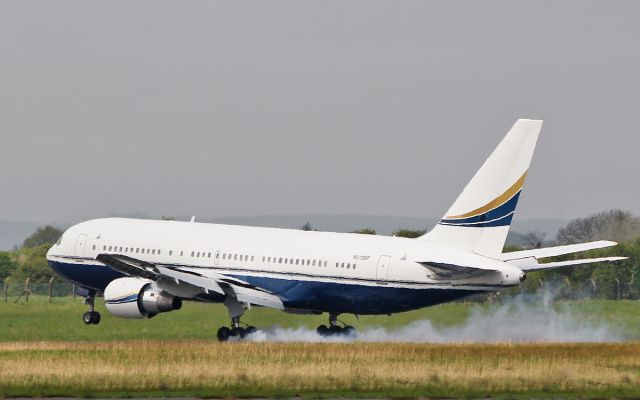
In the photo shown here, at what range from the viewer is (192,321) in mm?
67062

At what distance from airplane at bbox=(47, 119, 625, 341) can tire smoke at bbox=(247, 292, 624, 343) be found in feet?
3.87

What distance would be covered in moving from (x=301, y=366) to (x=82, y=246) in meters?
23.0

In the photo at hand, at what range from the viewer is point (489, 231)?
55.7 meters

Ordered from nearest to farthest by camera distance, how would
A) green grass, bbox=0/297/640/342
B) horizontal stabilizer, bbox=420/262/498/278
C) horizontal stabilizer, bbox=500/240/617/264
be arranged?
1. horizontal stabilizer, bbox=420/262/498/278
2. horizontal stabilizer, bbox=500/240/617/264
3. green grass, bbox=0/297/640/342

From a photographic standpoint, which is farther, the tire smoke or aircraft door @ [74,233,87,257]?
aircraft door @ [74,233,87,257]

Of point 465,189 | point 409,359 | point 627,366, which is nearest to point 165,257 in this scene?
point 465,189

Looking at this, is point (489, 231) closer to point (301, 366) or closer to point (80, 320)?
point (301, 366)

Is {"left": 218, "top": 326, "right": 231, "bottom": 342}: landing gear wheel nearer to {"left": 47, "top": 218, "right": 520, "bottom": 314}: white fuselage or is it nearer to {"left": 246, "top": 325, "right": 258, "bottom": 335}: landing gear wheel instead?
{"left": 246, "top": 325, "right": 258, "bottom": 335}: landing gear wheel

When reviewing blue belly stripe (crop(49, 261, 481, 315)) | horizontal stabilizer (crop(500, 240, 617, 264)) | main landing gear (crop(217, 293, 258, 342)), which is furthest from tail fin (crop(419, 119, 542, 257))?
main landing gear (crop(217, 293, 258, 342))

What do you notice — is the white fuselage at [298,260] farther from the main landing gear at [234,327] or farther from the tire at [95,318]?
the tire at [95,318]

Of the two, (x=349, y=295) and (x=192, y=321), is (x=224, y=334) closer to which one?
(x=349, y=295)

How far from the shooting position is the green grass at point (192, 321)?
205ft

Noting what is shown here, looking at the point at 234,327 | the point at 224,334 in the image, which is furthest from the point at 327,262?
the point at 224,334

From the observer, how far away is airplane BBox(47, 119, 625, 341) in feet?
182
